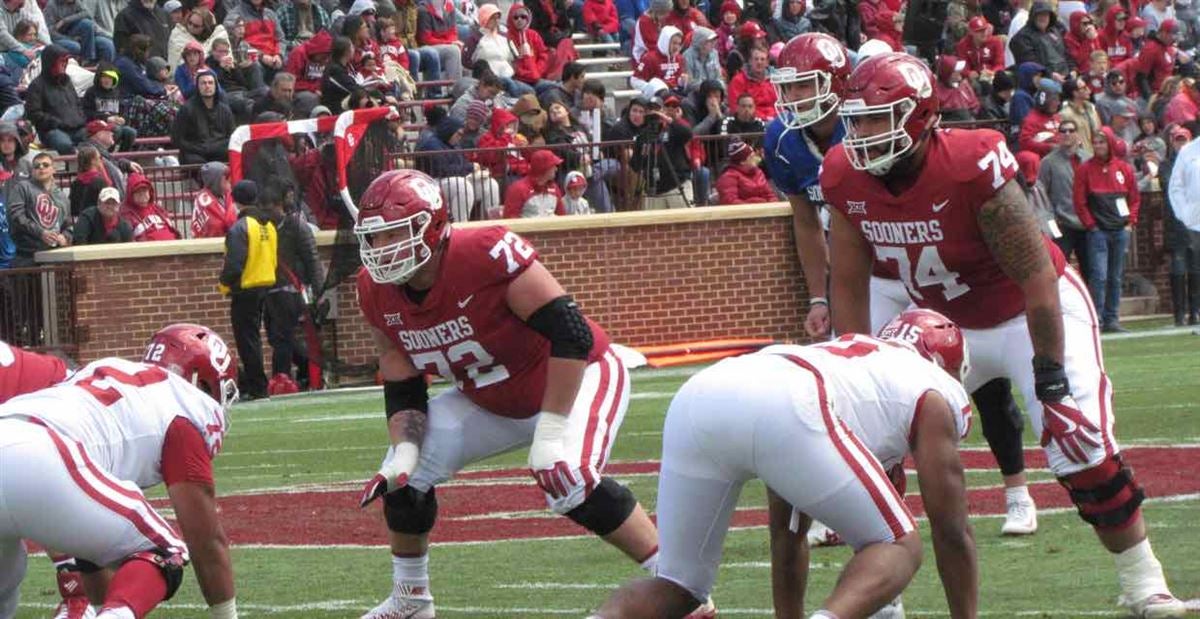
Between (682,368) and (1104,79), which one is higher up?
(1104,79)

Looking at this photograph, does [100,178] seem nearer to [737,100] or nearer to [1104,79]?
[737,100]

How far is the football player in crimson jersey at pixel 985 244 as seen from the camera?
659 cm

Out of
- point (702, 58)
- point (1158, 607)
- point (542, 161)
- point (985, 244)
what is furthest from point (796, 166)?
point (702, 58)

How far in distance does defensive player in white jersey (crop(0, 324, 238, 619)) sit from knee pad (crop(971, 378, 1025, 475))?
10.3 feet

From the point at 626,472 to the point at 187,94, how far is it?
9.53 m

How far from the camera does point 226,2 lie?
20.9m

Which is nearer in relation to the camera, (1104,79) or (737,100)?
(737,100)

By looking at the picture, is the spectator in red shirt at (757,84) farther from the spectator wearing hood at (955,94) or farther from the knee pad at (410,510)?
the knee pad at (410,510)

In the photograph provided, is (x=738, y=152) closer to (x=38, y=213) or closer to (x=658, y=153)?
(x=658, y=153)

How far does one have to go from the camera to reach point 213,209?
60.0ft

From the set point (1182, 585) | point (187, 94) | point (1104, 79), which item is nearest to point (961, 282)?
point (1182, 585)

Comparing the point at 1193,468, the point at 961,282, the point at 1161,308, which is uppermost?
the point at 961,282

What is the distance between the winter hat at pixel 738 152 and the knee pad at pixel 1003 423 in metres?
11.6

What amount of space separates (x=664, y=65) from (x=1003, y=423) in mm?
14372
